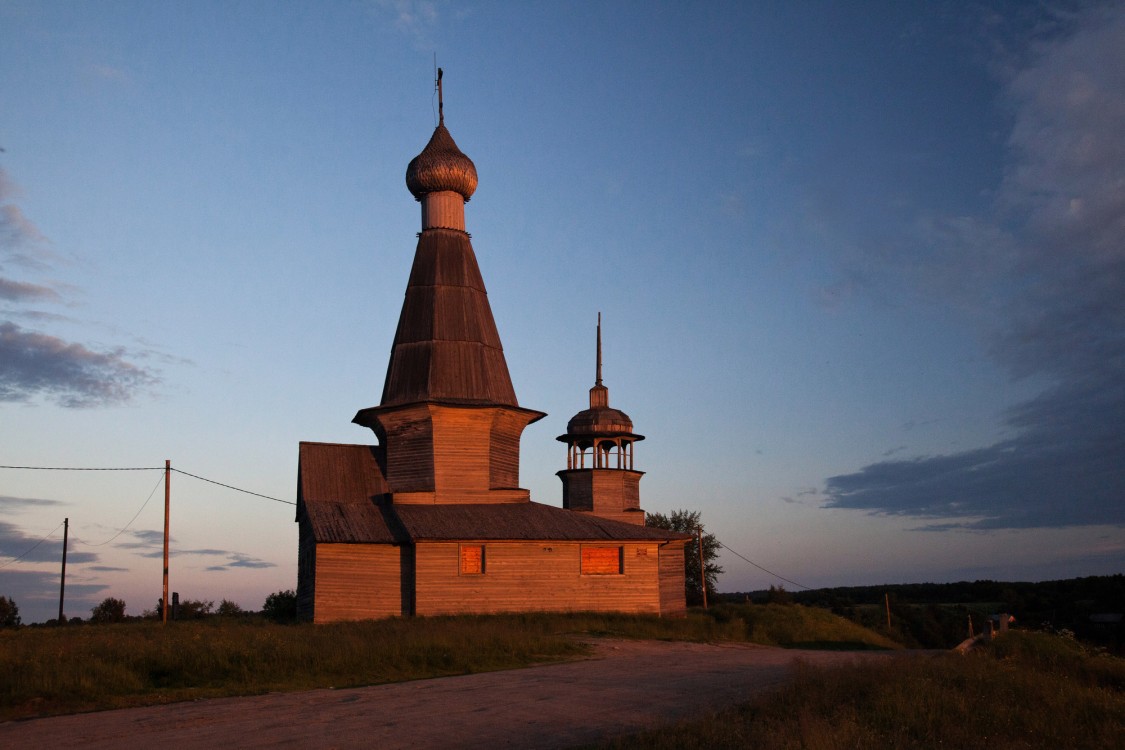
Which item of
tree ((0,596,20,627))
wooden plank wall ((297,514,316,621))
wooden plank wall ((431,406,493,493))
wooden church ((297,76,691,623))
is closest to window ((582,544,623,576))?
wooden church ((297,76,691,623))

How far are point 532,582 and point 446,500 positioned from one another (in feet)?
13.6

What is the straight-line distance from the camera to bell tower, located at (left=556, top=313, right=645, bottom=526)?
4466 centimetres

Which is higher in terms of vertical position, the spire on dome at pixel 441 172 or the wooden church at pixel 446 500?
the spire on dome at pixel 441 172

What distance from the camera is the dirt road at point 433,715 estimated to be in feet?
37.9

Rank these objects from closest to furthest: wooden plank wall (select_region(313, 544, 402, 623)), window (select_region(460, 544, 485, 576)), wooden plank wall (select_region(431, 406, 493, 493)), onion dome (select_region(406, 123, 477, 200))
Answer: wooden plank wall (select_region(313, 544, 402, 623)) → window (select_region(460, 544, 485, 576)) → wooden plank wall (select_region(431, 406, 493, 493)) → onion dome (select_region(406, 123, 477, 200))

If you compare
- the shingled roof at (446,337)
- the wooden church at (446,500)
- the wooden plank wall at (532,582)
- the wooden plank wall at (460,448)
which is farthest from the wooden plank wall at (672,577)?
the shingled roof at (446,337)

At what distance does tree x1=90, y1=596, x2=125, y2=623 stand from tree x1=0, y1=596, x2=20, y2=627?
2.99 meters

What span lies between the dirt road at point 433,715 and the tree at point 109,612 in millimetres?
27425

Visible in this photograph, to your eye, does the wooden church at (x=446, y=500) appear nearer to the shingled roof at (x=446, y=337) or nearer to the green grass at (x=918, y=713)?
the shingled roof at (x=446, y=337)

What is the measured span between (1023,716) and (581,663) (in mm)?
9224

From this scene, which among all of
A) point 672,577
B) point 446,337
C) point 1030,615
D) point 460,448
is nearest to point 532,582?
point 460,448

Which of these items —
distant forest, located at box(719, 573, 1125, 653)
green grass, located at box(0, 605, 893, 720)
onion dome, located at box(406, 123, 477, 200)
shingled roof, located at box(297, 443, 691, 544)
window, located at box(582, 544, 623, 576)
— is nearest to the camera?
green grass, located at box(0, 605, 893, 720)

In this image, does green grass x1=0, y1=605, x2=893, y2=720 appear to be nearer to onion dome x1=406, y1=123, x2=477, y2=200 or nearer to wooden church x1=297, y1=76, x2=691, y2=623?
wooden church x1=297, y1=76, x2=691, y2=623

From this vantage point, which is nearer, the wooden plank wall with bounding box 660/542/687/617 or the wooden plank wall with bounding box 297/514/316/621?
the wooden plank wall with bounding box 297/514/316/621
